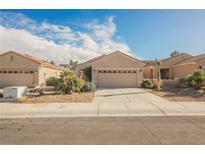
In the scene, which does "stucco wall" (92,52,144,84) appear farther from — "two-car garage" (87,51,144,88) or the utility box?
the utility box

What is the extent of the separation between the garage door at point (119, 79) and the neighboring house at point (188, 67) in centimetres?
817

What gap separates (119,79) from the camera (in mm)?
21625

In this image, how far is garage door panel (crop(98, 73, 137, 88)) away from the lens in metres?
21.6

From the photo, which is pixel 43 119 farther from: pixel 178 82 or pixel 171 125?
pixel 178 82

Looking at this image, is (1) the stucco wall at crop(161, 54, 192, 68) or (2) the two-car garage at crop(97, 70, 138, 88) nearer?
(2) the two-car garage at crop(97, 70, 138, 88)

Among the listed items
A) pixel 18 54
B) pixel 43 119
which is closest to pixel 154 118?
pixel 43 119

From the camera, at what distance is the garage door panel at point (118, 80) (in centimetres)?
2156

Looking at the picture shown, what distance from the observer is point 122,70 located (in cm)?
2164

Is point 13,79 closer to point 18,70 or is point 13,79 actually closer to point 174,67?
point 18,70

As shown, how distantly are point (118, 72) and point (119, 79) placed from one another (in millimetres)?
857

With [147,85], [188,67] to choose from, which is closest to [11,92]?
[147,85]

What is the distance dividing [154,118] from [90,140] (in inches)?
144

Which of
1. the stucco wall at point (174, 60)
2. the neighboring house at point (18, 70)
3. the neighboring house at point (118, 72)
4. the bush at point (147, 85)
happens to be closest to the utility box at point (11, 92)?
the neighboring house at point (18, 70)

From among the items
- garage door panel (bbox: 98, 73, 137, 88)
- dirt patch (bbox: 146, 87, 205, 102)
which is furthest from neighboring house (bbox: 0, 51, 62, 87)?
dirt patch (bbox: 146, 87, 205, 102)
